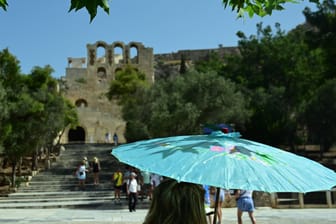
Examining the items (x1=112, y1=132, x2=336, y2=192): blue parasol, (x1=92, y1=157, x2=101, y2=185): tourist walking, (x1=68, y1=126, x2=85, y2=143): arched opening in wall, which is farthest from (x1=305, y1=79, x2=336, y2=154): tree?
(x1=68, y1=126, x2=85, y2=143): arched opening in wall

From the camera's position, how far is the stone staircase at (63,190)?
1755cm

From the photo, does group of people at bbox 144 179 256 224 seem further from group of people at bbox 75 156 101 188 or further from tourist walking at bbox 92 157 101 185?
tourist walking at bbox 92 157 101 185

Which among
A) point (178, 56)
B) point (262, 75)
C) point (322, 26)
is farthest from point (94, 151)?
point (178, 56)

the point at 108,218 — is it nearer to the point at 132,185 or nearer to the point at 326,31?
the point at 132,185

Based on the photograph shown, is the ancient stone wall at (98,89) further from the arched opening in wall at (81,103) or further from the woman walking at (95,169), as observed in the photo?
the woman walking at (95,169)

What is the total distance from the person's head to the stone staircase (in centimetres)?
1474

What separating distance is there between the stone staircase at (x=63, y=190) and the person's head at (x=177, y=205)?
14735 millimetres

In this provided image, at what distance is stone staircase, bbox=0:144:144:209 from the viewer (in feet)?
57.6

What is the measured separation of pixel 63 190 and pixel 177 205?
18.9m

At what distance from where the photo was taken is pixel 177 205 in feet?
8.20

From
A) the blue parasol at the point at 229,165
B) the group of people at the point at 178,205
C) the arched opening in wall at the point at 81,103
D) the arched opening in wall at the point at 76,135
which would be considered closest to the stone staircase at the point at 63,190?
the blue parasol at the point at 229,165

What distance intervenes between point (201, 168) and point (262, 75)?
3337cm

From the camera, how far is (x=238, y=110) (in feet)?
79.6

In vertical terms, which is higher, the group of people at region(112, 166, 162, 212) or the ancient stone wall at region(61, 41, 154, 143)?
the ancient stone wall at region(61, 41, 154, 143)
